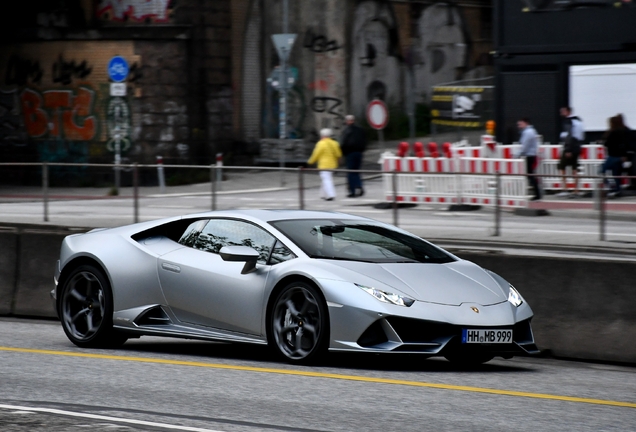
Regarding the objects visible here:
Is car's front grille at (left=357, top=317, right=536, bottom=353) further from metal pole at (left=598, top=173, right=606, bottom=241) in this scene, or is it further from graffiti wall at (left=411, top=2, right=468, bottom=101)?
graffiti wall at (left=411, top=2, right=468, bottom=101)

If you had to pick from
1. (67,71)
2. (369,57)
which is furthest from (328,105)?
(67,71)

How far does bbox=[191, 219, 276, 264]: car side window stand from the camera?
9.09m

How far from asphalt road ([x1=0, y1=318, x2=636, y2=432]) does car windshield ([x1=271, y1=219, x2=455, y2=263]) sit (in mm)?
805

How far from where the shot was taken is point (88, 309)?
990cm

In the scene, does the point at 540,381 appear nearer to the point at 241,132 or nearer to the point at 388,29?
the point at 241,132

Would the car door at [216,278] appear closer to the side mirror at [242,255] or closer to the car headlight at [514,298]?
the side mirror at [242,255]

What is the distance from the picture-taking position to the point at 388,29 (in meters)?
39.5

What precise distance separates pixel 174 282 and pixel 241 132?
27.6 meters

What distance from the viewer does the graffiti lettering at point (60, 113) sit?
3369cm

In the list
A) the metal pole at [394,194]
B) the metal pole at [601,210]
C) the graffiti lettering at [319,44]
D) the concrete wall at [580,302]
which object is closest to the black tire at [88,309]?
the concrete wall at [580,302]

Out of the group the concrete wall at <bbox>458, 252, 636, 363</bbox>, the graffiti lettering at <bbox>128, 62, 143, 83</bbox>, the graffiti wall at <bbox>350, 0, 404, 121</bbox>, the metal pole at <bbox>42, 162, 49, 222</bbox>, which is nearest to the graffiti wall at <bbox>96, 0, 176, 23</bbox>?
the graffiti lettering at <bbox>128, 62, 143, 83</bbox>

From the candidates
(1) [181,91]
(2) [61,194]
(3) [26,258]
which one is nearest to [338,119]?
(1) [181,91]

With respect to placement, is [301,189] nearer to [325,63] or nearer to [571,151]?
[571,151]

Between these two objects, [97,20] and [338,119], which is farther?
[338,119]
